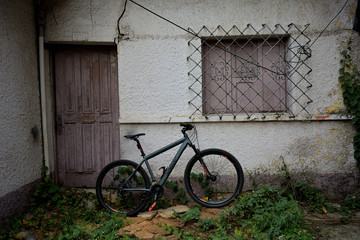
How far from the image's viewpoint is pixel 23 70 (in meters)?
3.60

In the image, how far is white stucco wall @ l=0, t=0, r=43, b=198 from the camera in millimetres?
3182

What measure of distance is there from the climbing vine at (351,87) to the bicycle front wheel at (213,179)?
203 centimetres

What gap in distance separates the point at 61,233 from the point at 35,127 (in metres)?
1.68

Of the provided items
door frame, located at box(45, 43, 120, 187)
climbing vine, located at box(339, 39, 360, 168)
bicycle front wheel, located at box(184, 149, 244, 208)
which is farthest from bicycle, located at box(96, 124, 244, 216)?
climbing vine, located at box(339, 39, 360, 168)

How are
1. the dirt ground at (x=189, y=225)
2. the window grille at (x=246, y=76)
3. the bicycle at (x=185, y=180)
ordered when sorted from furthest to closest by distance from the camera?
the window grille at (x=246, y=76), the bicycle at (x=185, y=180), the dirt ground at (x=189, y=225)

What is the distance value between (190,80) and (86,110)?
1.88m

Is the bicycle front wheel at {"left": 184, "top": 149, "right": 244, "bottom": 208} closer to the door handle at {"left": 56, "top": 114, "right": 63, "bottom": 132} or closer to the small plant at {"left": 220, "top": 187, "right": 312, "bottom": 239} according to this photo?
the small plant at {"left": 220, "top": 187, "right": 312, "bottom": 239}

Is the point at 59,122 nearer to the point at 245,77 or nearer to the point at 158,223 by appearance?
the point at 158,223

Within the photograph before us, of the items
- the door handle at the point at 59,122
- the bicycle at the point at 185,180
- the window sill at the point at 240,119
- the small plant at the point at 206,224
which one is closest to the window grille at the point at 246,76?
the window sill at the point at 240,119

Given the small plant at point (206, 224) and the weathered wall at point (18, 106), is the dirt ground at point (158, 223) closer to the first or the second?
the small plant at point (206, 224)

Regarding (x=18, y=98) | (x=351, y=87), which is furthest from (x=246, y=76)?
(x=18, y=98)

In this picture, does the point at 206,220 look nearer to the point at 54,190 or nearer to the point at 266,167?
the point at 266,167

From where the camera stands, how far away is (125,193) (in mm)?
3625

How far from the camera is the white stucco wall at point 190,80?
3.94 metres
